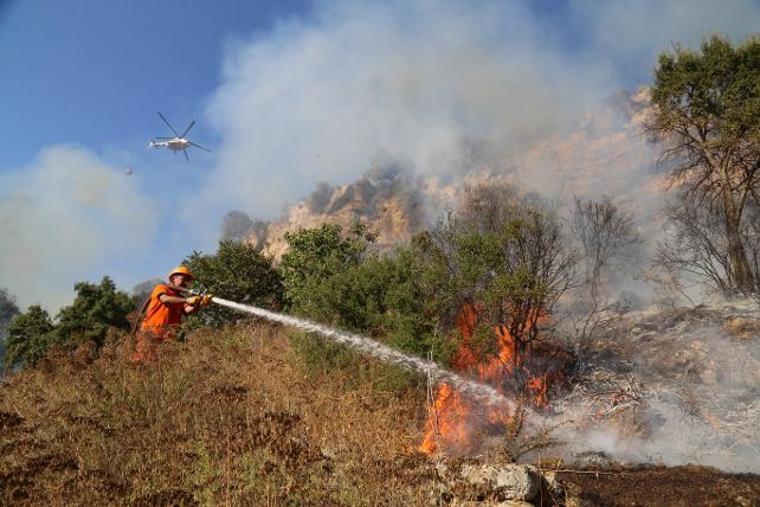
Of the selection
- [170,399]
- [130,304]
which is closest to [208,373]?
[170,399]

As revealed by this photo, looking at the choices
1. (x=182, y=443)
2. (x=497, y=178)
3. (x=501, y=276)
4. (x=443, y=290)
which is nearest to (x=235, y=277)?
(x=443, y=290)

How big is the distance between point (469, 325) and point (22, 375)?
21.6 feet

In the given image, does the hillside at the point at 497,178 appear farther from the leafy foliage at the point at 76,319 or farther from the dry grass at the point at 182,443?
the dry grass at the point at 182,443

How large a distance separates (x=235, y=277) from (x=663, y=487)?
57.9 ft

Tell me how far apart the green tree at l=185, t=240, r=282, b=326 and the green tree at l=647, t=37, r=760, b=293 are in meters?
14.4

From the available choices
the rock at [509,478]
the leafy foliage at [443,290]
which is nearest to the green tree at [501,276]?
the leafy foliage at [443,290]

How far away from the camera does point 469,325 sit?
975cm

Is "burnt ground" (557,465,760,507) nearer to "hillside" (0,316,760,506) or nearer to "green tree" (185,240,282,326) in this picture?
"hillside" (0,316,760,506)

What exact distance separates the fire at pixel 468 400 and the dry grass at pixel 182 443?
2.13 m

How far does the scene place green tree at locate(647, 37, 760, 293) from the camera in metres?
13.5

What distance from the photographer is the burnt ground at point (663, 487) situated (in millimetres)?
5402

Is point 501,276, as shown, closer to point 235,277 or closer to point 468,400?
point 468,400

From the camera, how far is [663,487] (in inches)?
233

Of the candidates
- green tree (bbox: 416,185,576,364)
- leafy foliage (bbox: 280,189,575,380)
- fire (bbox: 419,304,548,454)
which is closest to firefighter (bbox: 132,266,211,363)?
leafy foliage (bbox: 280,189,575,380)
